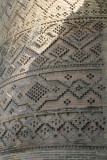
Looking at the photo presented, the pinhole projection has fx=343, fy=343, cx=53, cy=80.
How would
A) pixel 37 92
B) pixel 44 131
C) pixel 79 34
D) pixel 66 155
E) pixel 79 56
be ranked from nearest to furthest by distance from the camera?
1. pixel 66 155
2. pixel 44 131
3. pixel 37 92
4. pixel 79 56
5. pixel 79 34

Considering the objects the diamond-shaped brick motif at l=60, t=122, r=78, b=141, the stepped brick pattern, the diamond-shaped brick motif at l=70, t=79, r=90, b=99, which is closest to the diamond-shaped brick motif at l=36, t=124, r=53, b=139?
the stepped brick pattern

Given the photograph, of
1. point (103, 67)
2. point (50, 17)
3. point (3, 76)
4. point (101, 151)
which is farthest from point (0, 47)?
point (101, 151)

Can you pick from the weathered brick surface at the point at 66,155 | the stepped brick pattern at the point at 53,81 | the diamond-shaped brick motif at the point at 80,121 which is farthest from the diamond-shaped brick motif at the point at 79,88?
the weathered brick surface at the point at 66,155

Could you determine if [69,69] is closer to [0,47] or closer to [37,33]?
[37,33]

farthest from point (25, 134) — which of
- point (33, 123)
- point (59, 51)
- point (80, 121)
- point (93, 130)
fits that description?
point (59, 51)

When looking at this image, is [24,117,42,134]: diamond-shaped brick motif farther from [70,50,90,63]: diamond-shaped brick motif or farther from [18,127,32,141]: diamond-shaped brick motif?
[70,50,90,63]: diamond-shaped brick motif

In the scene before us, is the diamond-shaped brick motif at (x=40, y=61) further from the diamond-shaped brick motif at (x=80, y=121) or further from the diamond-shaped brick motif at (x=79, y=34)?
the diamond-shaped brick motif at (x=80, y=121)

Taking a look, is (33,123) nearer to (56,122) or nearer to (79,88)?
(56,122)
